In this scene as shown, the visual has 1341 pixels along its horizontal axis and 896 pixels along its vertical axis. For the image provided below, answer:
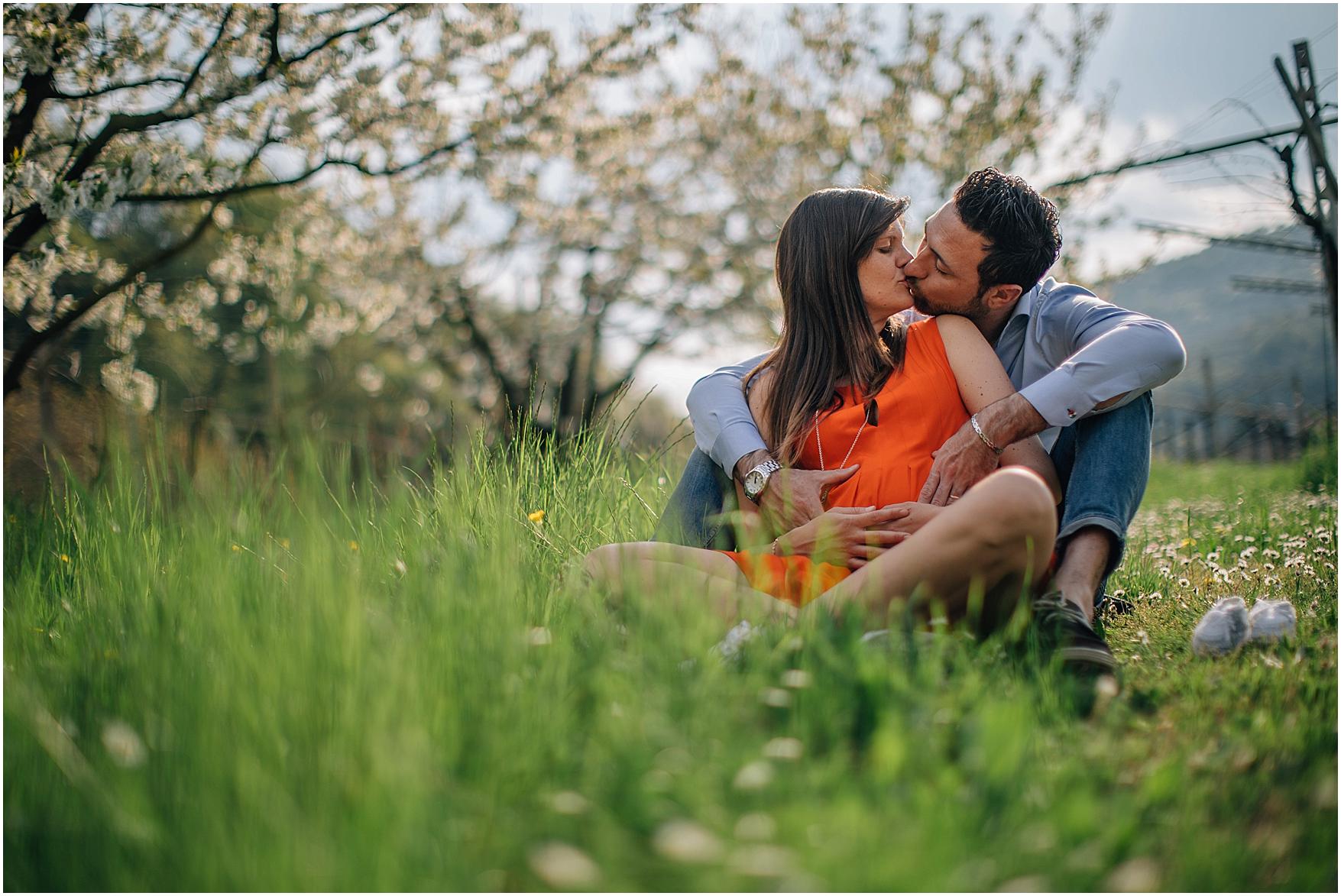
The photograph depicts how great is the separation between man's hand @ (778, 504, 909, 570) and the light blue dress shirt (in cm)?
49

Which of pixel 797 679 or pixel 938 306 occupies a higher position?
pixel 938 306

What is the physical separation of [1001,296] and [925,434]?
611 mm

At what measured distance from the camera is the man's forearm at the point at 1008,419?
2369 mm

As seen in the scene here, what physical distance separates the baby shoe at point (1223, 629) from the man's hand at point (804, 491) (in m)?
0.94

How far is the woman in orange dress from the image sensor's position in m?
→ 1.95

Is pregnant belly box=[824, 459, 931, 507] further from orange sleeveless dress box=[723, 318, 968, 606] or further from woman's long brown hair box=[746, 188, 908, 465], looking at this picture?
woman's long brown hair box=[746, 188, 908, 465]

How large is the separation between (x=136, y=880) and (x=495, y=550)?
0.89 m

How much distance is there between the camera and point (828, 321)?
2.75m

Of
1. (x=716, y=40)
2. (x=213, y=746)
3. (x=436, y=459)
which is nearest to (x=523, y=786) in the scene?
(x=213, y=746)

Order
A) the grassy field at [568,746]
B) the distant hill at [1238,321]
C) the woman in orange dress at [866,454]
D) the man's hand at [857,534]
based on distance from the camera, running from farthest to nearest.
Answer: the distant hill at [1238,321] < the man's hand at [857,534] < the woman in orange dress at [866,454] < the grassy field at [568,746]

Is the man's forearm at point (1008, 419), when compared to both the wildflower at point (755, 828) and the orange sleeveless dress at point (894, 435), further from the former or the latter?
the wildflower at point (755, 828)

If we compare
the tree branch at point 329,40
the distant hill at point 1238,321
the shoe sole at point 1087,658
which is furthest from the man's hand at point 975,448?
the distant hill at point 1238,321

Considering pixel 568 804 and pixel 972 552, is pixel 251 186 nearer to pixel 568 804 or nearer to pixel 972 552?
pixel 972 552

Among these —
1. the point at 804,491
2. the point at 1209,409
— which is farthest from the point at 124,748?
the point at 1209,409
